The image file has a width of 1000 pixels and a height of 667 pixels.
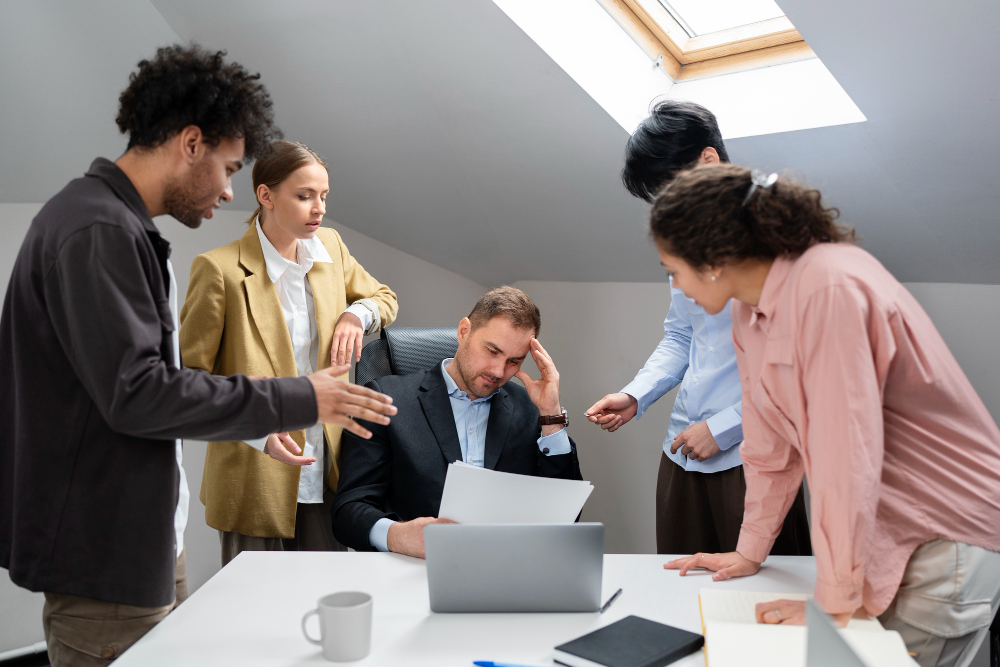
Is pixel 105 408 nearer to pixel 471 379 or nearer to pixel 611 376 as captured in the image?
pixel 471 379

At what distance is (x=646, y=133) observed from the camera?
1.85 meters

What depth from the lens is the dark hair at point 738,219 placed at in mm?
1135

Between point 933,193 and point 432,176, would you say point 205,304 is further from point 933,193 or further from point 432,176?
point 933,193

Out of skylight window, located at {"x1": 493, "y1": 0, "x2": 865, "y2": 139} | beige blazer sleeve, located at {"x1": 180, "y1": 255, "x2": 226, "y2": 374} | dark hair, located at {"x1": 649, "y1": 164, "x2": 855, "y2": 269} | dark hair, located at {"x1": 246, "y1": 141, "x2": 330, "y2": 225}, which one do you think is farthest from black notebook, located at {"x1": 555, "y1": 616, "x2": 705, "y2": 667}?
skylight window, located at {"x1": 493, "y1": 0, "x2": 865, "y2": 139}

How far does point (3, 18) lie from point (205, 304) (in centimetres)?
115

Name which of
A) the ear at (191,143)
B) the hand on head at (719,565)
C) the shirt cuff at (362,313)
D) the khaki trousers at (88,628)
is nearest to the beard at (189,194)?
the ear at (191,143)

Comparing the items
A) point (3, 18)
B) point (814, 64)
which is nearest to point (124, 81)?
point (3, 18)

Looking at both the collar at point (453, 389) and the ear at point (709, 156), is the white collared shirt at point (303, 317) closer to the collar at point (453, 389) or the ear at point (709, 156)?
the collar at point (453, 389)

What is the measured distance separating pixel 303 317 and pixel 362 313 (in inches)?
6.4

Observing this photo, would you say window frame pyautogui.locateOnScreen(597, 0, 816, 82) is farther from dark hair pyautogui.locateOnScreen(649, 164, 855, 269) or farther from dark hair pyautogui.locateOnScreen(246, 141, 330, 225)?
dark hair pyautogui.locateOnScreen(649, 164, 855, 269)

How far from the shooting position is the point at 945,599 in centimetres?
108

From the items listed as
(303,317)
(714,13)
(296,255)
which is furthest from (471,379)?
(714,13)

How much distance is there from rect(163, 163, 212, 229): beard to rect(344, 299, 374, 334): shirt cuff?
2.75 ft

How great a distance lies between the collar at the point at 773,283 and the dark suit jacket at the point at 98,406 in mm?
719
